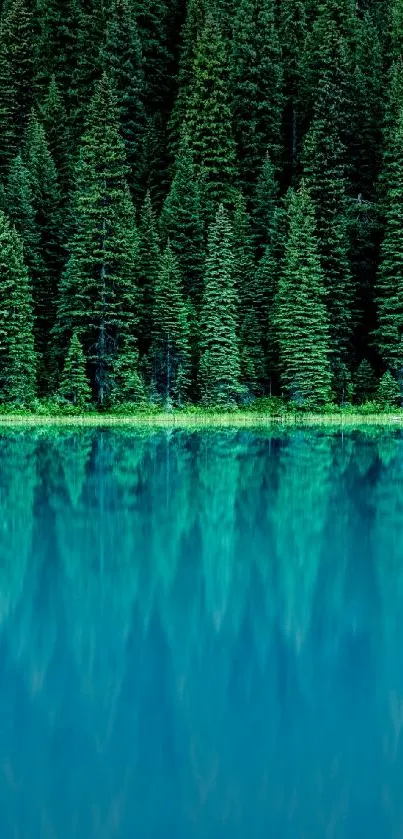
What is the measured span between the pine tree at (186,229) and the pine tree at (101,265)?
3202 millimetres

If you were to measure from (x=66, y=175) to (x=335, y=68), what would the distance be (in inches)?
655

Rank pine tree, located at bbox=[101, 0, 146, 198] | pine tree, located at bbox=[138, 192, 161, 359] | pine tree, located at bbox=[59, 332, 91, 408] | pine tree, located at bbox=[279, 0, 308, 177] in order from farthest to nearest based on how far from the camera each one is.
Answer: pine tree, located at bbox=[279, 0, 308, 177]
pine tree, located at bbox=[101, 0, 146, 198]
pine tree, located at bbox=[138, 192, 161, 359]
pine tree, located at bbox=[59, 332, 91, 408]

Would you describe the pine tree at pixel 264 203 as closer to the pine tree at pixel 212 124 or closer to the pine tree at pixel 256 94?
the pine tree at pixel 212 124

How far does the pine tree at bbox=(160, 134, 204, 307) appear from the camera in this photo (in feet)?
193

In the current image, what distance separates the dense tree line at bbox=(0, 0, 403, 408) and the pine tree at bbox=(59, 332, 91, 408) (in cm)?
11

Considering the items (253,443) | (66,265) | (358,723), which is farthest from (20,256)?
(358,723)

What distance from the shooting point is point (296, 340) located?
2103 inches

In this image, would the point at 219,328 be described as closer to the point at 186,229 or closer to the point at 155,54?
the point at 186,229

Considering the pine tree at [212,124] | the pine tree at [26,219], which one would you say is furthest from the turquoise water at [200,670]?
the pine tree at [212,124]

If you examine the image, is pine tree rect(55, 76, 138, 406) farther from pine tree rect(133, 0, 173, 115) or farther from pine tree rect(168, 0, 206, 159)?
pine tree rect(133, 0, 173, 115)

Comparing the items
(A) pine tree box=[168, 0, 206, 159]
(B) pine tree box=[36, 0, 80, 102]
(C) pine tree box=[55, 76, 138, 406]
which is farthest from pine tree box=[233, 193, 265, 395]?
(B) pine tree box=[36, 0, 80, 102]

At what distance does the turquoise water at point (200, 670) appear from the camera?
8539 millimetres

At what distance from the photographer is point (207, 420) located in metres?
53.8

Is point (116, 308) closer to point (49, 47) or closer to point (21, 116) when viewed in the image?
point (21, 116)
